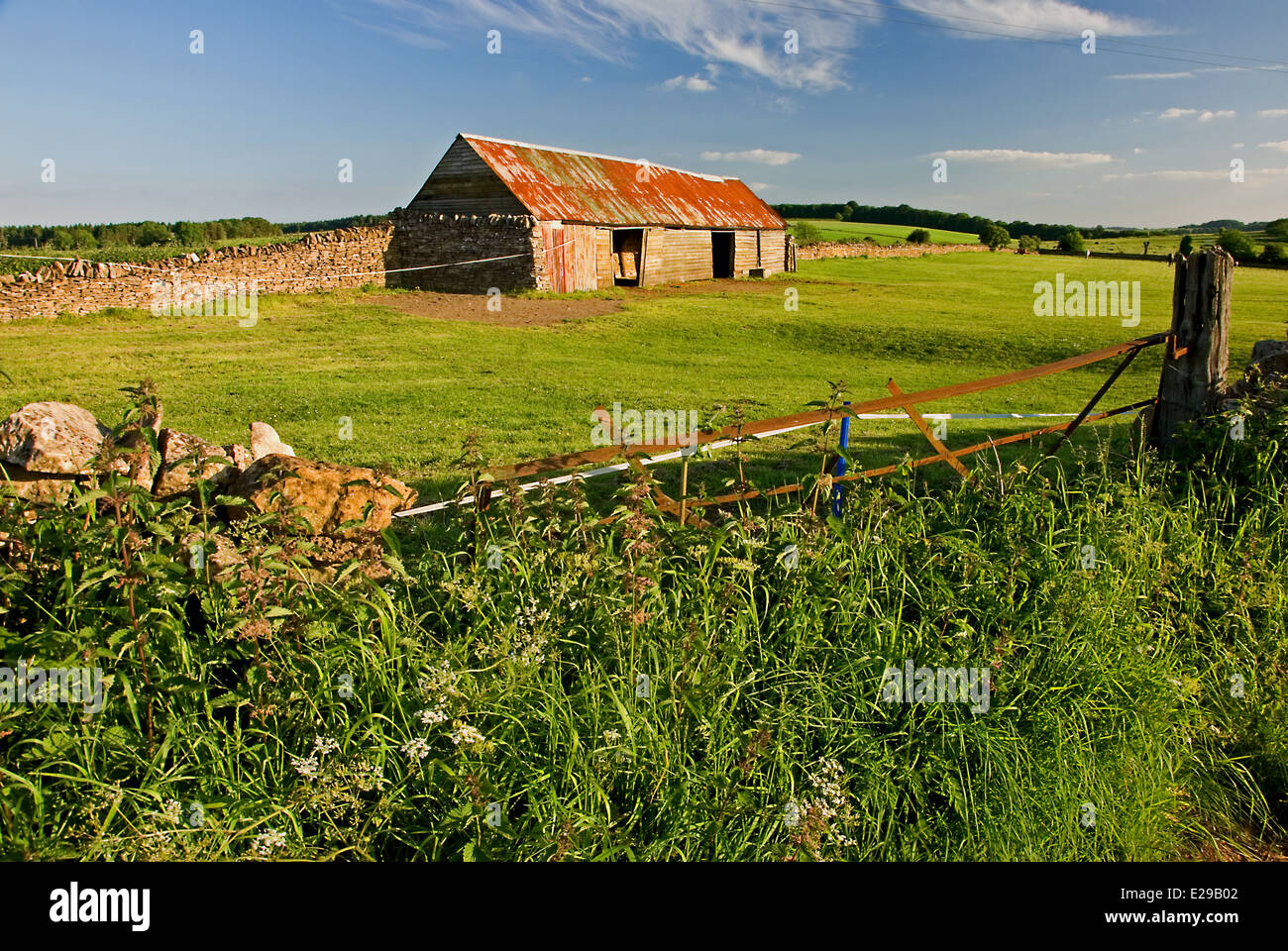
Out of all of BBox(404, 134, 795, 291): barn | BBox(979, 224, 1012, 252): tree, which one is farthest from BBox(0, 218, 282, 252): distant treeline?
BBox(979, 224, 1012, 252): tree

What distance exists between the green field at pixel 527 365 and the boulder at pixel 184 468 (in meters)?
2.72

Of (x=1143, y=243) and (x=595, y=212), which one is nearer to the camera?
(x=595, y=212)

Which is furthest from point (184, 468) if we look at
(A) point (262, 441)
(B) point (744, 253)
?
(B) point (744, 253)

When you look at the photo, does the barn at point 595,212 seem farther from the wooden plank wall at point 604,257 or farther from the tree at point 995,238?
the tree at point 995,238

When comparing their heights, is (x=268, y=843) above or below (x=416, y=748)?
below

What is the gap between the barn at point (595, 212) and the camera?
26.7 metres

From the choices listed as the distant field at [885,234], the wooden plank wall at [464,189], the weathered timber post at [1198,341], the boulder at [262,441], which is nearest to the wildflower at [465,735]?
the boulder at [262,441]

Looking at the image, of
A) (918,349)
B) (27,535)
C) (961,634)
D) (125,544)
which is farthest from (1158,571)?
(918,349)

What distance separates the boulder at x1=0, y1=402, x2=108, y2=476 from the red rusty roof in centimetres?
2215

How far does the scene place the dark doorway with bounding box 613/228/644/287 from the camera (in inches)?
1191

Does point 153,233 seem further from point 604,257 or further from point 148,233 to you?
point 604,257

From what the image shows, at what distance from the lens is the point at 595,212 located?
93.4ft

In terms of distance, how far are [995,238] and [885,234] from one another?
903cm

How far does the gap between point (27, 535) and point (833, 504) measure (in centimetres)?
414
